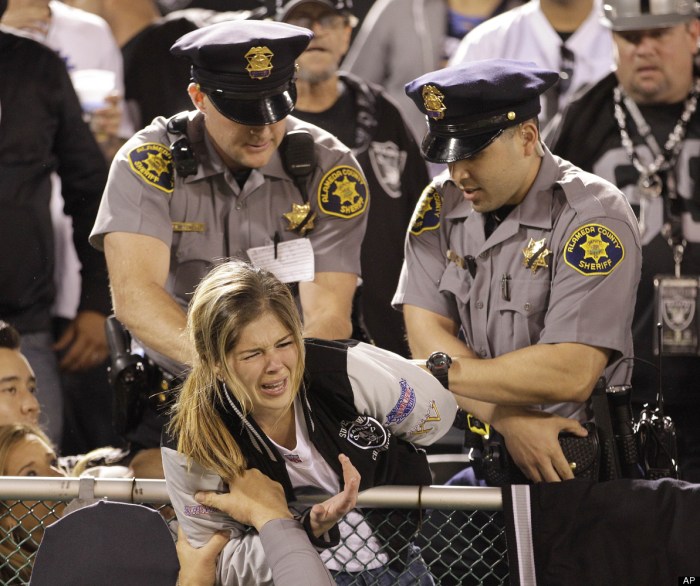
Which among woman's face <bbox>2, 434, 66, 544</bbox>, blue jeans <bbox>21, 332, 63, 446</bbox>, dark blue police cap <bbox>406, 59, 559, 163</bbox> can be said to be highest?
dark blue police cap <bbox>406, 59, 559, 163</bbox>

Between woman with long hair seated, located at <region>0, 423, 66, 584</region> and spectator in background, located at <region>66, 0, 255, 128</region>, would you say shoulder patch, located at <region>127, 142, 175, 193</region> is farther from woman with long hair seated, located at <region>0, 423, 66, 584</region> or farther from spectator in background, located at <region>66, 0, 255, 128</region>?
spectator in background, located at <region>66, 0, 255, 128</region>

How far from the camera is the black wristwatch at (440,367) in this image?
287 centimetres

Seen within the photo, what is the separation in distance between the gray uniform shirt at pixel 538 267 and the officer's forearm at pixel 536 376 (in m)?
0.03

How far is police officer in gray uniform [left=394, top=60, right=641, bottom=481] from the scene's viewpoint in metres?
2.83

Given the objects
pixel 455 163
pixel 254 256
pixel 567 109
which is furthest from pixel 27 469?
pixel 567 109

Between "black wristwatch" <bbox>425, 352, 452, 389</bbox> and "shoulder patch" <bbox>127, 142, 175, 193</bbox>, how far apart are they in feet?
2.88

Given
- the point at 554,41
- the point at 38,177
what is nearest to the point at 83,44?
the point at 38,177

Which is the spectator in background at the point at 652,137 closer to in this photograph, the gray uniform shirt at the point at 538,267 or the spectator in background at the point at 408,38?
the spectator in background at the point at 408,38

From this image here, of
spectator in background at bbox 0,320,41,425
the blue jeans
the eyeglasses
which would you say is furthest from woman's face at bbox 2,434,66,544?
the eyeglasses

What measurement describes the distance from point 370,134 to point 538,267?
5.25 feet

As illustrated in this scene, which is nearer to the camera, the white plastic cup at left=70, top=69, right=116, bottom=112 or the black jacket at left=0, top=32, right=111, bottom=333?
the black jacket at left=0, top=32, right=111, bottom=333

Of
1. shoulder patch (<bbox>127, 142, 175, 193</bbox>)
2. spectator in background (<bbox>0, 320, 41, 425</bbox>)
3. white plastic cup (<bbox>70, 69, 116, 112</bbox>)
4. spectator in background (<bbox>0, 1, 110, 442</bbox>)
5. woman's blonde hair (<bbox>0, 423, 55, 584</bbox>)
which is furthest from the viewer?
white plastic cup (<bbox>70, 69, 116, 112</bbox>)

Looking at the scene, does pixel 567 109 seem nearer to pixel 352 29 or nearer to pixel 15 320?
pixel 352 29

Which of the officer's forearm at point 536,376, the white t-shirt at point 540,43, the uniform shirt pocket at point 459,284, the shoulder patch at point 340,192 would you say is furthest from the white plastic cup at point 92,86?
the officer's forearm at point 536,376
